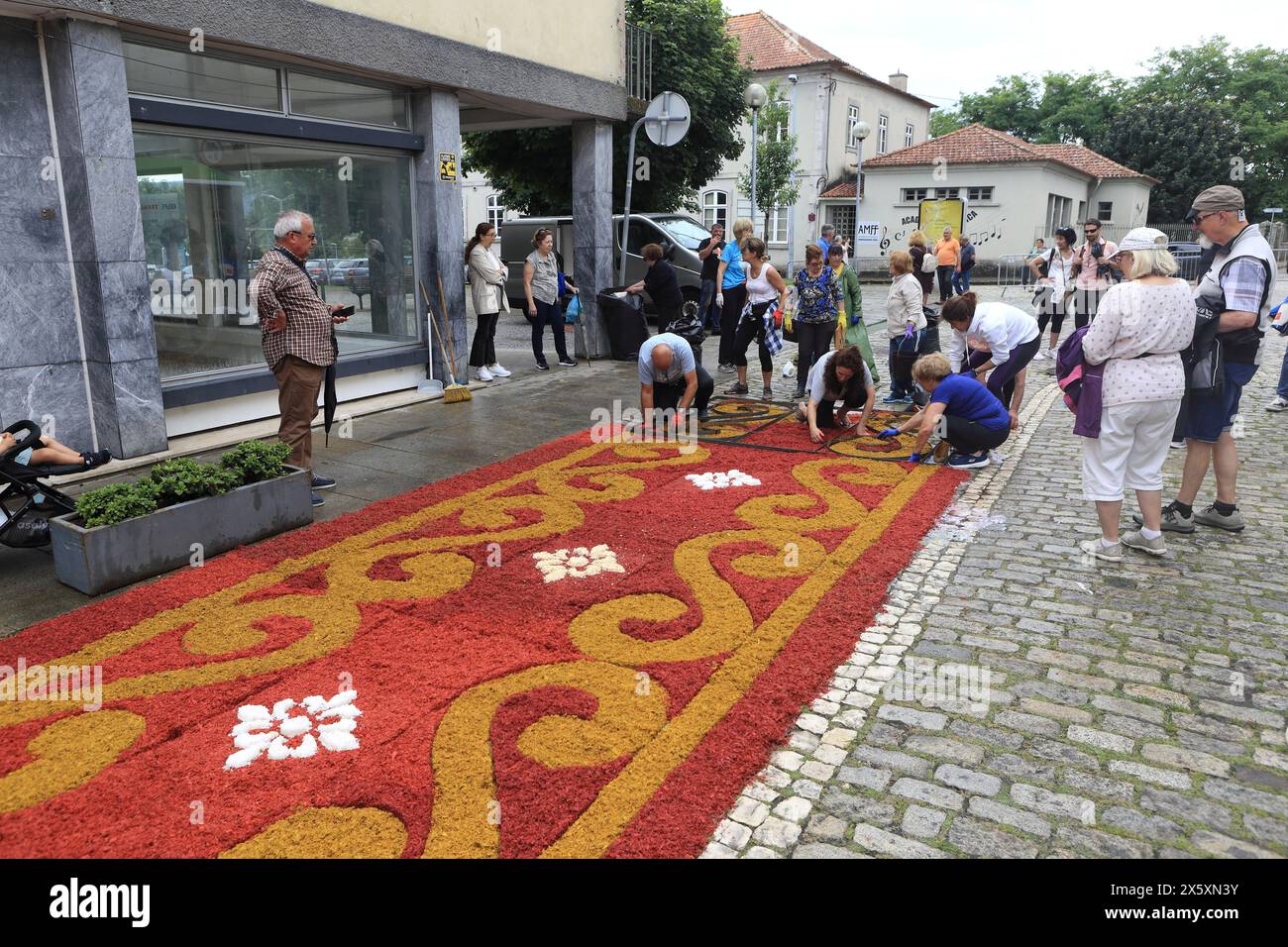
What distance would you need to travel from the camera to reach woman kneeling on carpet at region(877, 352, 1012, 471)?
24.4 feet

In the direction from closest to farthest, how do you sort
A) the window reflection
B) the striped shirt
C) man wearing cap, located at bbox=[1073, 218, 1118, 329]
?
1. the striped shirt
2. the window reflection
3. man wearing cap, located at bbox=[1073, 218, 1118, 329]

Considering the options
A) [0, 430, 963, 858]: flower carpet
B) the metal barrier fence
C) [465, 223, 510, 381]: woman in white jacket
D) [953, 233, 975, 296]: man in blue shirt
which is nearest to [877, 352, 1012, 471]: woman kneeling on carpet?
[0, 430, 963, 858]: flower carpet

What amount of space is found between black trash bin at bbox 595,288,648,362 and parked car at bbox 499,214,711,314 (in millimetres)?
1549

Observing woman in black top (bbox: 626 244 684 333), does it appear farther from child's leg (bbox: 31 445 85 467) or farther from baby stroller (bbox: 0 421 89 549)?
baby stroller (bbox: 0 421 89 549)

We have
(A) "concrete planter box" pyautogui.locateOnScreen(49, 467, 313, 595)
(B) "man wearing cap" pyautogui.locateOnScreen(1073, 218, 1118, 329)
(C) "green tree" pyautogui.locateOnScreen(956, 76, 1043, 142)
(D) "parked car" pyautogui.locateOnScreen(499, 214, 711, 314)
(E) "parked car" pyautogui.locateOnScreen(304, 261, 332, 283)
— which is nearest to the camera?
(A) "concrete planter box" pyautogui.locateOnScreen(49, 467, 313, 595)

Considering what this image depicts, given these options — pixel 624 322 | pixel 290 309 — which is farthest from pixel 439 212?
pixel 290 309

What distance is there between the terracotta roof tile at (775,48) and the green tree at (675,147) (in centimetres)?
2018

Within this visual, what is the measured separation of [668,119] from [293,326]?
21.8 feet

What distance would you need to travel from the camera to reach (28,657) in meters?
4.18

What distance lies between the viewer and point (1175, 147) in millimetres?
49094

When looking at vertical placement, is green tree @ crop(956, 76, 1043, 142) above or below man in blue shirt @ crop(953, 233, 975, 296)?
above

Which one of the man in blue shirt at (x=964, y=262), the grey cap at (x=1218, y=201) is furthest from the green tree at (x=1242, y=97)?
the grey cap at (x=1218, y=201)
